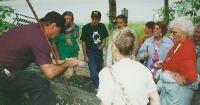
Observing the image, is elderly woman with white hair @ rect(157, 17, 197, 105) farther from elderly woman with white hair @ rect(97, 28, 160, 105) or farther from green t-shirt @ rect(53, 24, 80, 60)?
green t-shirt @ rect(53, 24, 80, 60)

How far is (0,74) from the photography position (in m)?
6.21

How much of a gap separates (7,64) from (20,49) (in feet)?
1.05

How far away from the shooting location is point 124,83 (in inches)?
177

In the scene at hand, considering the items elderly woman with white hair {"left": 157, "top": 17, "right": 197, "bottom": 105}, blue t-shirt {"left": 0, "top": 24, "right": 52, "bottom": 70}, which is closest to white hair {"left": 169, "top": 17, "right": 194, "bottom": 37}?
elderly woman with white hair {"left": 157, "top": 17, "right": 197, "bottom": 105}

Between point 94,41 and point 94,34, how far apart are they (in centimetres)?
17

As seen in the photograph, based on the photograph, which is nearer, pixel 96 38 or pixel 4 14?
pixel 4 14

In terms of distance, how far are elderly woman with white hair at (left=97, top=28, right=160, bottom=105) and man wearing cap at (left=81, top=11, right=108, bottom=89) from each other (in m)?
5.87

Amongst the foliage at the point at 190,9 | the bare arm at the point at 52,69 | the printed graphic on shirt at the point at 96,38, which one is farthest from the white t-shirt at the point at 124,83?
the foliage at the point at 190,9

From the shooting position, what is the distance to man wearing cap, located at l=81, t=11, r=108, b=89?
10.6m

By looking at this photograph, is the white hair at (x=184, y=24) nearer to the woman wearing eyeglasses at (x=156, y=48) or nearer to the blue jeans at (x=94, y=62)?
the woman wearing eyeglasses at (x=156, y=48)

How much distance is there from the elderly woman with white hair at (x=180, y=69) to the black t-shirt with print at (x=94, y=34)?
4.00m

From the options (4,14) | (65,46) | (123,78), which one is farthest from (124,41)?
(65,46)

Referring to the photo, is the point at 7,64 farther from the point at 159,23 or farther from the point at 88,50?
the point at 88,50

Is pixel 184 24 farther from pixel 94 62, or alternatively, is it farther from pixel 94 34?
pixel 94 62
